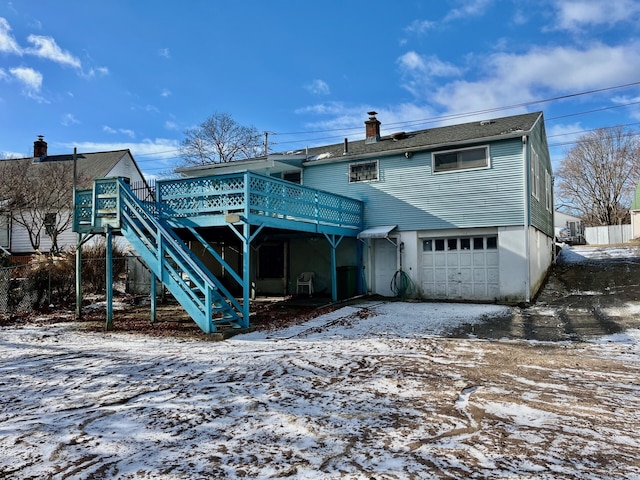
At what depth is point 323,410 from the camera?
447 centimetres

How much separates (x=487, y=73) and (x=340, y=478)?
2090 cm

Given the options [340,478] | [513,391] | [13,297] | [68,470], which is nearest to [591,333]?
[513,391]

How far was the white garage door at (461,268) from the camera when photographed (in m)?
13.8

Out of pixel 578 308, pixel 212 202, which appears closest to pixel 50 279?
pixel 212 202

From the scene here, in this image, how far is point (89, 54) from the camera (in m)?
13.8

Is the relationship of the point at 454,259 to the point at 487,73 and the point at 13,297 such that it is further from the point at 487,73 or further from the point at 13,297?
the point at 13,297

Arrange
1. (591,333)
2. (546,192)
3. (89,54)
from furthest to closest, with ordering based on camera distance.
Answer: (546,192), (89,54), (591,333)

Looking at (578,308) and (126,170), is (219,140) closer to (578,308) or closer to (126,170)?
(126,170)

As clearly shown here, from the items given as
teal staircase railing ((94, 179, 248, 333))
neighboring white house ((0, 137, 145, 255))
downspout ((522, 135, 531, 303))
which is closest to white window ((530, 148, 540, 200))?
downspout ((522, 135, 531, 303))

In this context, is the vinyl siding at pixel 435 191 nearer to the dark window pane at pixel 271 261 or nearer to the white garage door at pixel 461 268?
the white garage door at pixel 461 268

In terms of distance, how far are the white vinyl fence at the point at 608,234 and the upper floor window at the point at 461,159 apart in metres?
27.5

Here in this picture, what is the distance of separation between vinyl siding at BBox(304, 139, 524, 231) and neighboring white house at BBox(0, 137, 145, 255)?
1472 cm

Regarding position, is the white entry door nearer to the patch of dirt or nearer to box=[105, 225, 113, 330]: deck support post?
the patch of dirt

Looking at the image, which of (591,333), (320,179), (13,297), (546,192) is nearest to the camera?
A: (591,333)
